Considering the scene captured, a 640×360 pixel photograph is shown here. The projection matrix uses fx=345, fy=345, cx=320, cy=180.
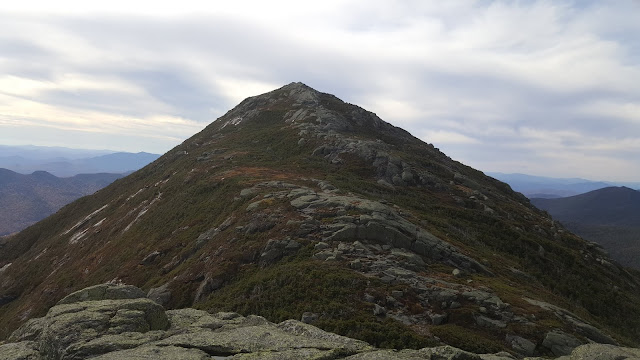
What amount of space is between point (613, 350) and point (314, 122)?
84665 mm

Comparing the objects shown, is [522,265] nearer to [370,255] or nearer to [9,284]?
[370,255]

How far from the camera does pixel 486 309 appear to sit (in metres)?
26.3

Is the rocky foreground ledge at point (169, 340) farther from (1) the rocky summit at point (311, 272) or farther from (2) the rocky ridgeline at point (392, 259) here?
(2) the rocky ridgeline at point (392, 259)

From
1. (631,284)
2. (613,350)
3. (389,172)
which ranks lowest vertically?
(631,284)

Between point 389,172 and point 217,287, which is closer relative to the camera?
point 217,287

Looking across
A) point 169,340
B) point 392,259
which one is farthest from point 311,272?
point 169,340

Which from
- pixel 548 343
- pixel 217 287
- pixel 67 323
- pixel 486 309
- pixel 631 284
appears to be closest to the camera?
pixel 67 323

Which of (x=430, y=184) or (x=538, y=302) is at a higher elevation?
(x=430, y=184)

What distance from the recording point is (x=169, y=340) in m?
15.1

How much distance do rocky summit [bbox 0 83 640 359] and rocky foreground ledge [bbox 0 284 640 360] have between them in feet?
0.29

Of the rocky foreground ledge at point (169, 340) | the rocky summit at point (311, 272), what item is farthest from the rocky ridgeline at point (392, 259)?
the rocky foreground ledge at point (169, 340)

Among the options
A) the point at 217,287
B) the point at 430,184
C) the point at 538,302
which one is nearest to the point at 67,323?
the point at 217,287

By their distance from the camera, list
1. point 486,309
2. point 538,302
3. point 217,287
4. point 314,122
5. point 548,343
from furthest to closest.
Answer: point 314,122 < point 217,287 < point 538,302 < point 486,309 < point 548,343

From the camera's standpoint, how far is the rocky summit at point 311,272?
16703 millimetres
